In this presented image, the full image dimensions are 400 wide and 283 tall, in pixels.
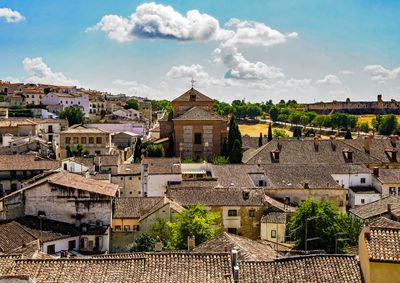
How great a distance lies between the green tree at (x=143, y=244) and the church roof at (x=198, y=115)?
121ft

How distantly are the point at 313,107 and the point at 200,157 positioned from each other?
135 metres

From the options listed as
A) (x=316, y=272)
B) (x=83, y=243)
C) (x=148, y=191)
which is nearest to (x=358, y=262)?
(x=316, y=272)

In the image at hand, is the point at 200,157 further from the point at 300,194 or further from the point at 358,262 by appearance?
the point at 358,262

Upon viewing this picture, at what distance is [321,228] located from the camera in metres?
34.5

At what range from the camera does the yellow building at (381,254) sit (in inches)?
624

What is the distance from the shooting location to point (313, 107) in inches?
7776

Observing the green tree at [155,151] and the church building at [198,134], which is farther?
the church building at [198,134]

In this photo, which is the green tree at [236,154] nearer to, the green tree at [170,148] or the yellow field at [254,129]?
the green tree at [170,148]

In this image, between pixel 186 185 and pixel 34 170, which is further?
pixel 34 170

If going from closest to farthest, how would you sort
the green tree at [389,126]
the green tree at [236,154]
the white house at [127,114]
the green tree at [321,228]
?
the green tree at [321,228] < the green tree at [236,154] < the white house at [127,114] < the green tree at [389,126]

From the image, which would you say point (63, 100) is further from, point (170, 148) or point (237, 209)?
point (237, 209)

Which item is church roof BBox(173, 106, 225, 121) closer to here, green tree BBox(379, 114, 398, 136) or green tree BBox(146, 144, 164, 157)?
green tree BBox(146, 144, 164, 157)

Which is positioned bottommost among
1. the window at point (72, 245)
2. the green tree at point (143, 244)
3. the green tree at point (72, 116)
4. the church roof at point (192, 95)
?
the window at point (72, 245)

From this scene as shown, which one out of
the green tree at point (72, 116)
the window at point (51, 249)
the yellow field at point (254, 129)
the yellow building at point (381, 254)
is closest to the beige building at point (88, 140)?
the green tree at point (72, 116)
